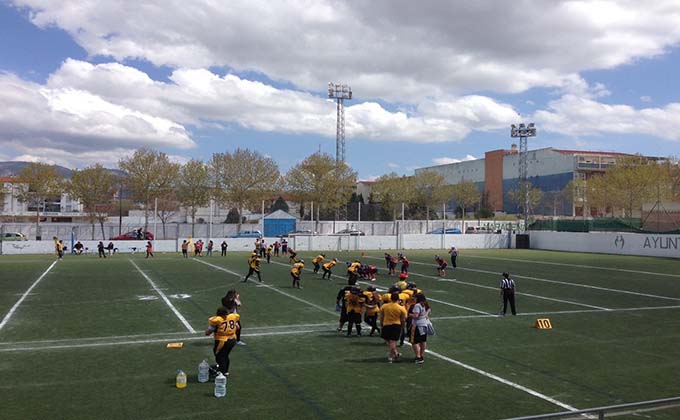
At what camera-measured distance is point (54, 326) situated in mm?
15461

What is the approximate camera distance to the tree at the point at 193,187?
70438mm

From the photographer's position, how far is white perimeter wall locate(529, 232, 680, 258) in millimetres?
46000

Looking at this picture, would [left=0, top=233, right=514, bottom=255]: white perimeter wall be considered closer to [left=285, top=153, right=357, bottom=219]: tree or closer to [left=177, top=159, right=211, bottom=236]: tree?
[left=177, top=159, right=211, bottom=236]: tree

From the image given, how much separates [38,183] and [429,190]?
178ft

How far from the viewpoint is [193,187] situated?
70.5 metres

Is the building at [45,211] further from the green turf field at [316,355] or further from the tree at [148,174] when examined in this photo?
the green turf field at [316,355]

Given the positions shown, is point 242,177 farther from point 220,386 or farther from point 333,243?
point 220,386

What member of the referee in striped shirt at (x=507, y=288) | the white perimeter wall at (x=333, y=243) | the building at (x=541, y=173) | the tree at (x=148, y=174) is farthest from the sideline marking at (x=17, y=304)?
the building at (x=541, y=173)

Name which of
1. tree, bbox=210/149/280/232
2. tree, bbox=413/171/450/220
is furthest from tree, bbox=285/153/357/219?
tree, bbox=413/171/450/220

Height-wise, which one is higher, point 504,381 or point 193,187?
point 193,187

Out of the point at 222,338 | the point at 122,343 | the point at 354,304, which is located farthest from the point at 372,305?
the point at 122,343

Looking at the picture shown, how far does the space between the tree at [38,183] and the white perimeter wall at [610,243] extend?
180ft

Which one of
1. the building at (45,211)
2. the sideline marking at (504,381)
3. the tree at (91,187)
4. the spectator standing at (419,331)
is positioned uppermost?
the tree at (91,187)

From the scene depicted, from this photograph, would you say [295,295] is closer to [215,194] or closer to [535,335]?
[535,335]
